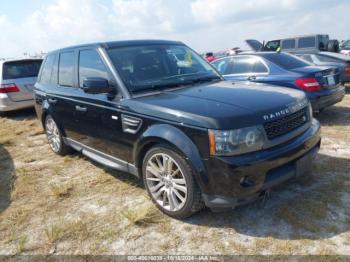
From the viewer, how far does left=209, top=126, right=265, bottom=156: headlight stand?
8.78 ft

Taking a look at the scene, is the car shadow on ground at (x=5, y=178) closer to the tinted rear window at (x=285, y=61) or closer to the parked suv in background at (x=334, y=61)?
the tinted rear window at (x=285, y=61)

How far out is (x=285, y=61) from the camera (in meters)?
6.68

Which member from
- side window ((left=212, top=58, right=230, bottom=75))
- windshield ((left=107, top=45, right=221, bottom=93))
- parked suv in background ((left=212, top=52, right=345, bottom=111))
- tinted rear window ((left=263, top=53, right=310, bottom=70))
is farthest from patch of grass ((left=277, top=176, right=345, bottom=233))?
side window ((left=212, top=58, right=230, bottom=75))

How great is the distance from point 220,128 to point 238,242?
1.05 meters

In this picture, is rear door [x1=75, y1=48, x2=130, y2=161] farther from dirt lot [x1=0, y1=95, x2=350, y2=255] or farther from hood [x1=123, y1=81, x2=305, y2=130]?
dirt lot [x1=0, y1=95, x2=350, y2=255]

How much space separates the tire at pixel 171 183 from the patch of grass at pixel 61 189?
4.20 ft

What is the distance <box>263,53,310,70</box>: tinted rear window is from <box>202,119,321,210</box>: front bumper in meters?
3.95

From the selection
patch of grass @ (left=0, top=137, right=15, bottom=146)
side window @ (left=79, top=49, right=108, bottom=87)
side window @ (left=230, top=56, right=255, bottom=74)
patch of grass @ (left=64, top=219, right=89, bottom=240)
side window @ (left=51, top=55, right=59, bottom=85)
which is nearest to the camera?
patch of grass @ (left=64, top=219, right=89, bottom=240)

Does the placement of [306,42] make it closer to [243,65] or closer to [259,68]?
[243,65]

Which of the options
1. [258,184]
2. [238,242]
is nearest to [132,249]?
[238,242]

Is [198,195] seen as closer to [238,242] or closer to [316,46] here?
[238,242]

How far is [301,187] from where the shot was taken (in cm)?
370

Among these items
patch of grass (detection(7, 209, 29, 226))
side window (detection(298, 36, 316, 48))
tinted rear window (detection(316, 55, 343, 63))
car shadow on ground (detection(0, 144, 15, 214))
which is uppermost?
side window (detection(298, 36, 316, 48))

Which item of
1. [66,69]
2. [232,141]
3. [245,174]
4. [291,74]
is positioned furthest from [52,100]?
[291,74]
